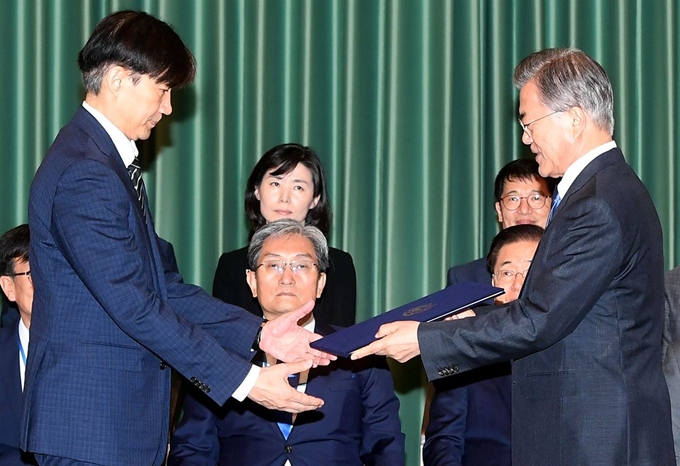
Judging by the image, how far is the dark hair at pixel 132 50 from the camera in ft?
8.40

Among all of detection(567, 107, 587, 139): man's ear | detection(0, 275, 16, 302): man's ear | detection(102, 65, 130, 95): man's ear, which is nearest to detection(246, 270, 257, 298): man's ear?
detection(0, 275, 16, 302): man's ear

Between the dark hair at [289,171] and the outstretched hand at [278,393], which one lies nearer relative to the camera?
the outstretched hand at [278,393]

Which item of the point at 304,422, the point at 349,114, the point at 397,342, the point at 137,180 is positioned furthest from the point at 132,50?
the point at 349,114

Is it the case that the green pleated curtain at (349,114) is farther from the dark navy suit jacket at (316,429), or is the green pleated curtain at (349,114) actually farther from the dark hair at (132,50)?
the dark hair at (132,50)

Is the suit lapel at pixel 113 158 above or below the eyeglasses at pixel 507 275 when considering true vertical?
above

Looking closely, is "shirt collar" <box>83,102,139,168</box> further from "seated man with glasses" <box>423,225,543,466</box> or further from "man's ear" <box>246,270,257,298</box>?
"seated man with glasses" <box>423,225,543,466</box>

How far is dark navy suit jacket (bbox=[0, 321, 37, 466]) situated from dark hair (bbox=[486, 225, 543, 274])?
1.70 metres

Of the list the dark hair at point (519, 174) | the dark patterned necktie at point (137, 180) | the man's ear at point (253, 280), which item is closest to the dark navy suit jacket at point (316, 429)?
the man's ear at point (253, 280)

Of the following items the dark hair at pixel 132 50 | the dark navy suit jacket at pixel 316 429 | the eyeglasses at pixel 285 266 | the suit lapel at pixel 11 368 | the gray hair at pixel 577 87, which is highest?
the dark hair at pixel 132 50

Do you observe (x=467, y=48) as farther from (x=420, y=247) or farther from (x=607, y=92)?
(x=607, y=92)

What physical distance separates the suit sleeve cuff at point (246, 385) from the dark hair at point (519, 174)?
1869mm

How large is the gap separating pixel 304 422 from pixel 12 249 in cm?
128

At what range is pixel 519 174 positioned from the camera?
4.20 meters

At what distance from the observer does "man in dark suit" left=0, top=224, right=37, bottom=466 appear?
3.29 meters
